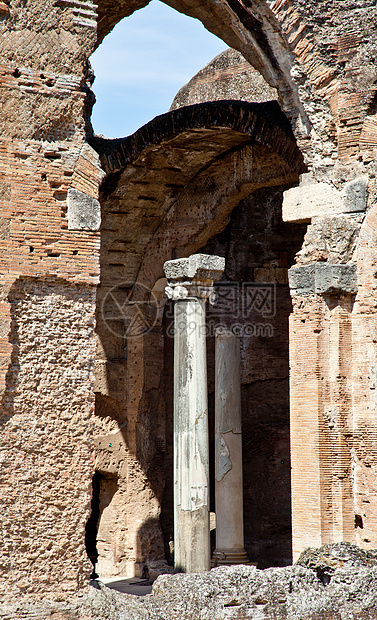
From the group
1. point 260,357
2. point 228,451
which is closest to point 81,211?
point 228,451

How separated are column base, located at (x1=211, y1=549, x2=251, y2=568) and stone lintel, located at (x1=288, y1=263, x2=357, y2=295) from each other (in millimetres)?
3748

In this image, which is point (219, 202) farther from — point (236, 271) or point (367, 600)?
A: point (367, 600)

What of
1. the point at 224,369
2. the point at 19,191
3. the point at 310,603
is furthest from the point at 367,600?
the point at 224,369

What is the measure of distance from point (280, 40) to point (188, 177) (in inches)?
129

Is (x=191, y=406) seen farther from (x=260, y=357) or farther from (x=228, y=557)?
(x=260, y=357)

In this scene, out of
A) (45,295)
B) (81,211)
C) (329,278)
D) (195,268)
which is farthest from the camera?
(195,268)

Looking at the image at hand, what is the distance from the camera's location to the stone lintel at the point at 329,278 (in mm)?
7980

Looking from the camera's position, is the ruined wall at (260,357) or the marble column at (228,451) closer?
the marble column at (228,451)

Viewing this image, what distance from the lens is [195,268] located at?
8547 mm

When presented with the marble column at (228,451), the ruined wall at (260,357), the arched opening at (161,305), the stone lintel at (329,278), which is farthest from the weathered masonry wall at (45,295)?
the ruined wall at (260,357)

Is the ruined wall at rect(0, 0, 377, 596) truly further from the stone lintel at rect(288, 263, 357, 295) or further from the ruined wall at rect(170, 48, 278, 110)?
the ruined wall at rect(170, 48, 278, 110)

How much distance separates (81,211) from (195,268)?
183cm

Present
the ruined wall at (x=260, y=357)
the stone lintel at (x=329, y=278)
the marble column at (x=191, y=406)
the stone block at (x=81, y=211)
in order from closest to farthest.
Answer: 1. the stone block at (x=81, y=211)
2. the stone lintel at (x=329, y=278)
3. the marble column at (x=191, y=406)
4. the ruined wall at (x=260, y=357)

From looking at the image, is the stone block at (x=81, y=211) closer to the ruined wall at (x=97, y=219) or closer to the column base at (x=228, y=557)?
the ruined wall at (x=97, y=219)
